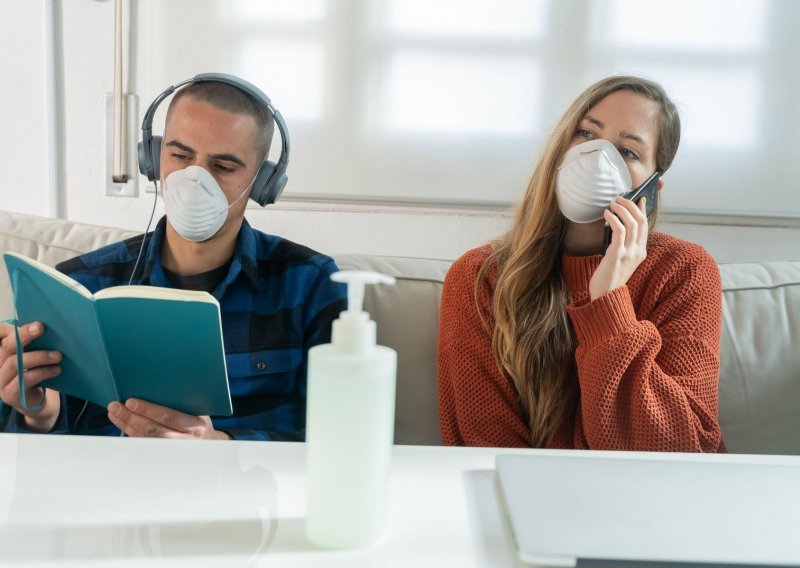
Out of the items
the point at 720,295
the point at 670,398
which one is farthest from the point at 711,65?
the point at 670,398

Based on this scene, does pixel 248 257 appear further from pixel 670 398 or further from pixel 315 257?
pixel 670 398

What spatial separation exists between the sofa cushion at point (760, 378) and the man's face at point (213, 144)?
35.9 inches

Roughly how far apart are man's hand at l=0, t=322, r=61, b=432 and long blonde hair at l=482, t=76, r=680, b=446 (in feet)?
2.21

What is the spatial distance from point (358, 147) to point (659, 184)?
735mm

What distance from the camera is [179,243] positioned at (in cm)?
124

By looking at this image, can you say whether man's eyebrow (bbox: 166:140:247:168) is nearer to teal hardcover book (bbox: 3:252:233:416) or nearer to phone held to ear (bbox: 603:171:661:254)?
teal hardcover book (bbox: 3:252:233:416)

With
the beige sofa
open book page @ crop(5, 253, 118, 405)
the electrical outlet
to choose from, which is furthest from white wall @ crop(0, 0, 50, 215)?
open book page @ crop(5, 253, 118, 405)

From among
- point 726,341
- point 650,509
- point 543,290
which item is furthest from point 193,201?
point 726,341

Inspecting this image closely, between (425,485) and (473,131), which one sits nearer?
(425,485)

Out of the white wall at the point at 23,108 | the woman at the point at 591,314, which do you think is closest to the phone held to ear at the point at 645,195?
the woman at the point at 591,314

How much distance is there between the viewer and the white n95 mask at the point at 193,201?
1.11 m

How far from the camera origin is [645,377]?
1069 millimetres

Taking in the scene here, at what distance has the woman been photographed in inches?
42.8

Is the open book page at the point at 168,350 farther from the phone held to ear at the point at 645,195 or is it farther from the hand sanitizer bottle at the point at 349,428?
the phone held to ear at the point at 645,195
